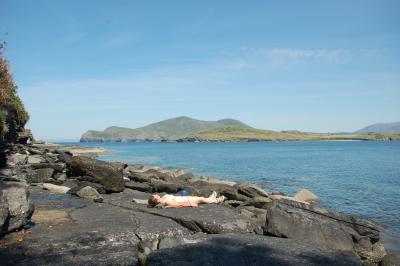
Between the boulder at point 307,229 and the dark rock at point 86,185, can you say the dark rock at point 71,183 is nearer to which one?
the dark rock at point 86,185

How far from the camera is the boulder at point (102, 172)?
58.0ft

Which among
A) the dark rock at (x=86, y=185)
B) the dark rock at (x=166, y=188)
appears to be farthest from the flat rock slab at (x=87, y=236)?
the dark rock at (x=166, y=188)

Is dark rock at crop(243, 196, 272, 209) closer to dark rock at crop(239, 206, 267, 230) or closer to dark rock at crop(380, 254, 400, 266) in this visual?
dark rock at crop(239, 206, 267, 230)

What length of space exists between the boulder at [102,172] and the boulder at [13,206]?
7.56 m

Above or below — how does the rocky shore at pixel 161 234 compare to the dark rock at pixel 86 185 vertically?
below

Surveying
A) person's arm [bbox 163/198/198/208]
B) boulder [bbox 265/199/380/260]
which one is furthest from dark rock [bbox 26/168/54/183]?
boulder [bbox 265/199/380/260]

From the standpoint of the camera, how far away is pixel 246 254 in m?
7.93

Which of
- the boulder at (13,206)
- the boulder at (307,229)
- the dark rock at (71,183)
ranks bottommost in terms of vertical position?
the boulder at (307,229)

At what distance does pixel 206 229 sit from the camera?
10.6 m

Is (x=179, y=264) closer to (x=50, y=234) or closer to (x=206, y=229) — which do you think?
(x=206, y=229)

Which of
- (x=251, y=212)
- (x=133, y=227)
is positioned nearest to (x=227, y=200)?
(x=251, y=212)

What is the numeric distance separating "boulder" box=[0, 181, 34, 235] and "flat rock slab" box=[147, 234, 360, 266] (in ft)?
12.8

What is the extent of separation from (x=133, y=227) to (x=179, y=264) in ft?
11.5

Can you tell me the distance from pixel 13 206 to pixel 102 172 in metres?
8.59
